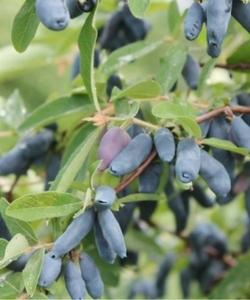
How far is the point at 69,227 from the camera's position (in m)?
0.89

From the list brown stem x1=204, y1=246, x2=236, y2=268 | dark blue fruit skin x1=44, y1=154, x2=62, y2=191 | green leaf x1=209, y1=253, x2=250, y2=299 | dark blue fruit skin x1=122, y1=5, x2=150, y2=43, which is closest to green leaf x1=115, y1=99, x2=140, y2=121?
dark blue fruit skin x1=44, y1=154, x2=62, y2=191

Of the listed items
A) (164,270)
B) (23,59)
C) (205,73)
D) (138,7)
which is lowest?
(164,270)

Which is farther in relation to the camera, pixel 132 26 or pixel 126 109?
pixel 132 26

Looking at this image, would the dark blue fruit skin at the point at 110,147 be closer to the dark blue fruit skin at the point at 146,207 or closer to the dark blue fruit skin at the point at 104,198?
the dark blue fruit skin at the point at 104,198

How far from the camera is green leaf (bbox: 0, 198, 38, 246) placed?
914 mm

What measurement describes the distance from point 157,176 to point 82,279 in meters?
0.16

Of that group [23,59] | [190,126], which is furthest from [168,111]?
[23,59]

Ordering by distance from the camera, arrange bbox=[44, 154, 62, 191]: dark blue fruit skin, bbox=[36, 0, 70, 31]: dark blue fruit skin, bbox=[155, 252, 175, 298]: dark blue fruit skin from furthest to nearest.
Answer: bbox=[155, 252, 175, 298]: dark blue fruit skin → bbox=[44, 154, 62, 191]: dark blue fruit skin → bbox=[36, 0, 70, 31]: dark blue fruit skin

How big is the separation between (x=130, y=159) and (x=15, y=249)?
0.17m

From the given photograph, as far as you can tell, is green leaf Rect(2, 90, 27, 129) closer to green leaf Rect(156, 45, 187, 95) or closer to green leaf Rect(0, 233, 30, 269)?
green leaf Rect(156, 45, 187, 95)

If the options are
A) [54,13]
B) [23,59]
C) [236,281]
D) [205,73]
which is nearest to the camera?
[54,13]

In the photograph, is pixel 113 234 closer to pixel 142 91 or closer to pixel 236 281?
pixel 142 91

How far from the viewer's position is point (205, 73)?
1.13 metres

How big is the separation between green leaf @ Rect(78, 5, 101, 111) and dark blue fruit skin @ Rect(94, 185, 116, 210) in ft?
0.48
